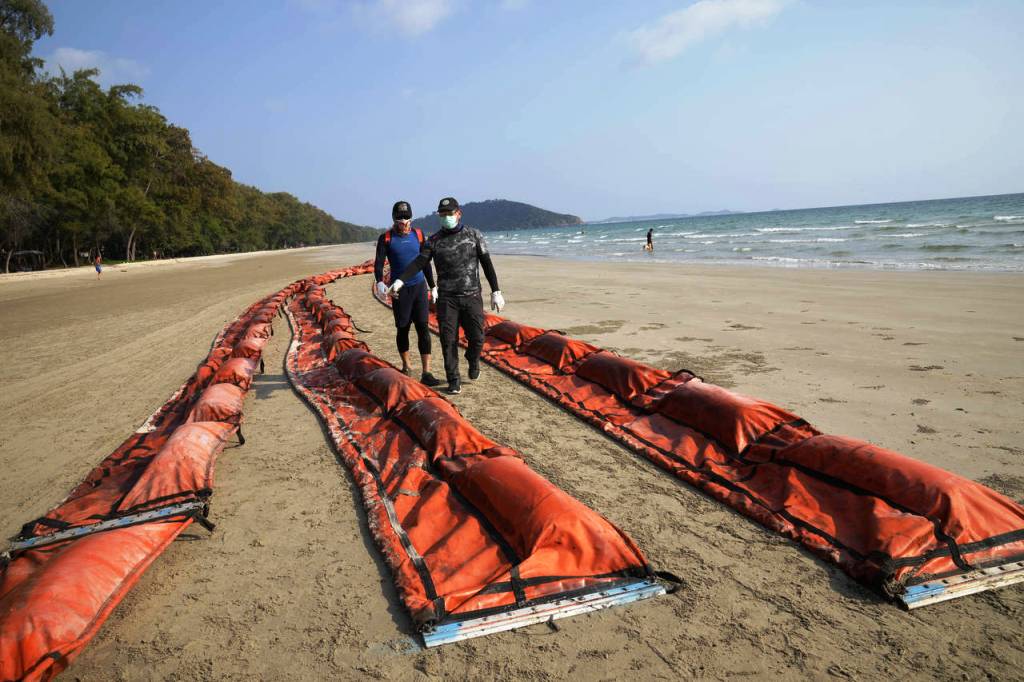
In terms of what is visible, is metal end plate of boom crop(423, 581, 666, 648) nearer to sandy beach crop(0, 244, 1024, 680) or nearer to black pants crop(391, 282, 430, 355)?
sandy beach crop(0, 244, 1024, 680)

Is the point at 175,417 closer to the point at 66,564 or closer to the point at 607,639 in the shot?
the point at 66,564

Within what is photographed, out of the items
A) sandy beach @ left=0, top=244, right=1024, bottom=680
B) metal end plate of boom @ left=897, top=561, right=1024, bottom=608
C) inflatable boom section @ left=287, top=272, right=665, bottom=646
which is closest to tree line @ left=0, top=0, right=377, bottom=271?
sandy beach @ left=0, top=244, right=1024, bottom=680

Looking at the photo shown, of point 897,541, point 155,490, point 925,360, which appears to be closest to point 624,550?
point 897,541

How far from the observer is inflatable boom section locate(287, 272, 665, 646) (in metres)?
2.40

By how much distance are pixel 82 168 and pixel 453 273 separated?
140 feet

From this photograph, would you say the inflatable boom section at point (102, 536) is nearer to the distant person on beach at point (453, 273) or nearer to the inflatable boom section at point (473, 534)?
the inflatable boom section at point (473, 534)

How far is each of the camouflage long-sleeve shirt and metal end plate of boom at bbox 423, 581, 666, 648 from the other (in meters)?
3.74

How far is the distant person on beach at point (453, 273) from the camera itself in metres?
5.72

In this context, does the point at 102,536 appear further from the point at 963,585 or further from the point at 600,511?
the point at 963,585

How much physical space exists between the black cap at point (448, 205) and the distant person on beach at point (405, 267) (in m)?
0.37

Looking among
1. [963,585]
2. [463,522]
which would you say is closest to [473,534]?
[463,522]

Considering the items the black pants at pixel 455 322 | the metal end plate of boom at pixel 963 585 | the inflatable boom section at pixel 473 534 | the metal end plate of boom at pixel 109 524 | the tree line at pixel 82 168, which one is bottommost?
the metal end plate of boom at pixel 963 585

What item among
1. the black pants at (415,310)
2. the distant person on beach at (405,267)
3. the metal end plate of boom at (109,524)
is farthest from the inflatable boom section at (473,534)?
the distant person on beach at (405,267)

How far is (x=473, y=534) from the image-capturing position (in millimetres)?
2883
